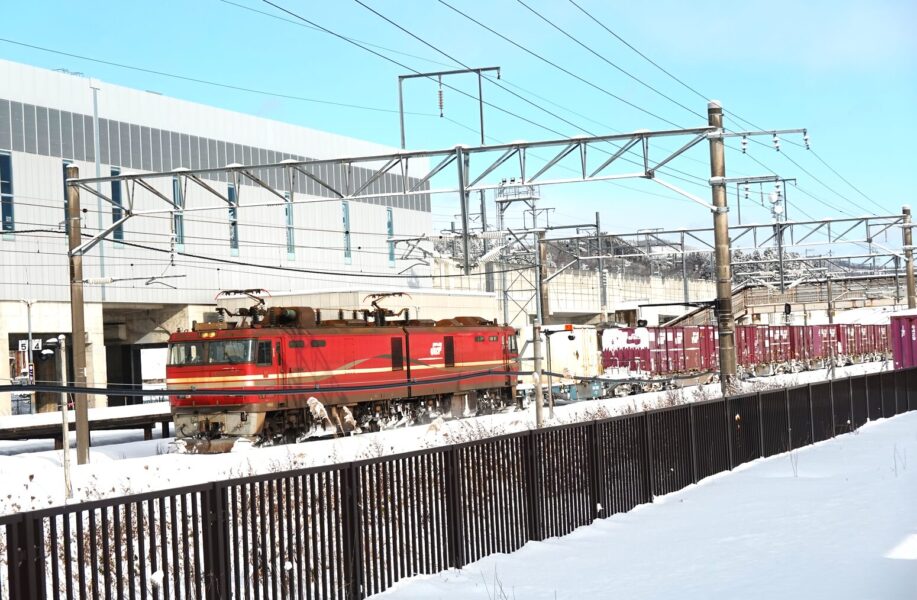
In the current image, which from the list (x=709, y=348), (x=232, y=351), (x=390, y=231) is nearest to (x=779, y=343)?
(x=709, y=348)

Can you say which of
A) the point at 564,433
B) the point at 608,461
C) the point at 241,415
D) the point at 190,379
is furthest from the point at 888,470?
the point at 190,379

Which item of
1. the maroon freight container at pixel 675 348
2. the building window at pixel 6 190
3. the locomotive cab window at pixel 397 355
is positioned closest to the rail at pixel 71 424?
the locomotive cab window at pixel 397 355

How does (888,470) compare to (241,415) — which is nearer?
(888,470)

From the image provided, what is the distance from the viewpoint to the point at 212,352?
2625cm

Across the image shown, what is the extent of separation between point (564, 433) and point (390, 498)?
132 inches

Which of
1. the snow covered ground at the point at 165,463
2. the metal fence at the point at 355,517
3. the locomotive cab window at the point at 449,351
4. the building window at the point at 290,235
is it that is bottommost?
the snow covered ground at the point at 165,463

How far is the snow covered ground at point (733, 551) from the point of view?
8938mm

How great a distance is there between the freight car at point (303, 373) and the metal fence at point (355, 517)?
385 inches

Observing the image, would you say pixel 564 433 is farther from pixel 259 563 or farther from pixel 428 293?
pixel 428 293

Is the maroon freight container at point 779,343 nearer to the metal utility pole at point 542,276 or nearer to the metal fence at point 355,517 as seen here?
the metal utility pole at point 542,276

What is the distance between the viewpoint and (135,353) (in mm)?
51688

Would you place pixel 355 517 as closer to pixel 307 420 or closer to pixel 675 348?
pixel 307 420

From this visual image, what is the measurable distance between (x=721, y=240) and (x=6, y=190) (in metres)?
28.9

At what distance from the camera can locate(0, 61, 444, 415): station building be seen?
1620 inches
